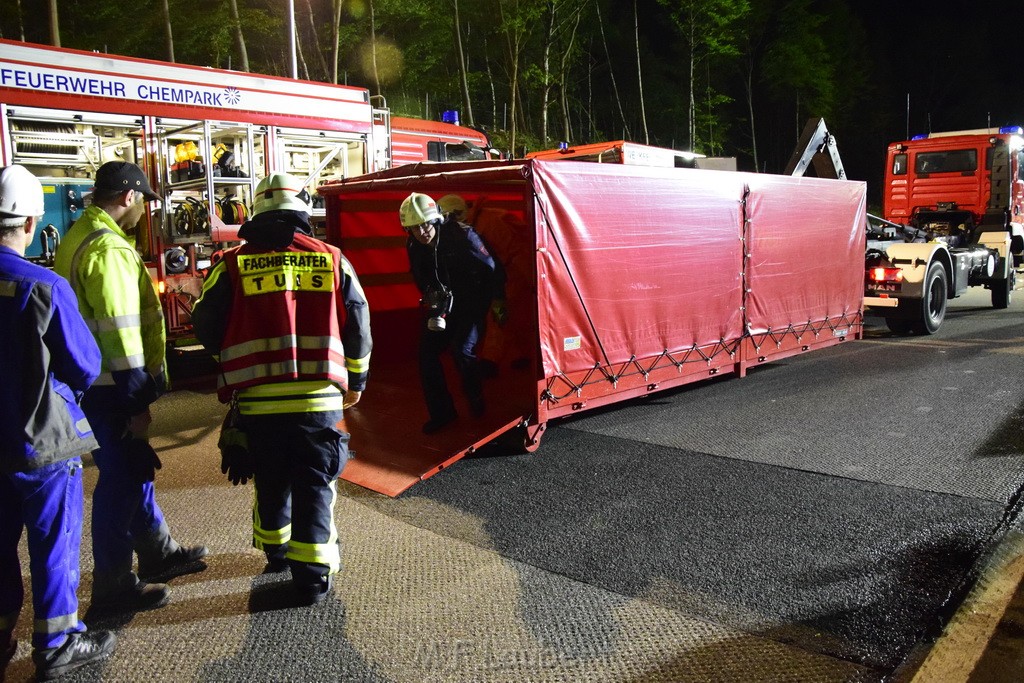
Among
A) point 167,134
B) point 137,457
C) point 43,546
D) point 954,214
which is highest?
point 167,134

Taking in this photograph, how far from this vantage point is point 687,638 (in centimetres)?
332

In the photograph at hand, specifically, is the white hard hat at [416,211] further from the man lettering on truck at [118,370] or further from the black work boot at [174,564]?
the black work boot at [174,564]

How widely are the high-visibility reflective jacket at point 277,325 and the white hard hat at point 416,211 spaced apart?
7.26ft

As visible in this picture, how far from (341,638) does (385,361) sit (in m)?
5.09

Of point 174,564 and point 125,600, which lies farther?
point 174,564

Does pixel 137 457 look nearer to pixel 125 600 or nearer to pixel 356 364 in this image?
pixel 125 600

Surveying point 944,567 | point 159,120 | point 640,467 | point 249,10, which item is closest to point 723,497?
point 640,467

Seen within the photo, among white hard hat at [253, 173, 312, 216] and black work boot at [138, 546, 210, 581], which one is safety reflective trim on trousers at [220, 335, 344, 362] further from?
black work boot at [138, 546, 210, 581]

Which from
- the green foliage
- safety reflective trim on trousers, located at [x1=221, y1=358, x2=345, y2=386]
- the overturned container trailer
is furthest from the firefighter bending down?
the green foliage

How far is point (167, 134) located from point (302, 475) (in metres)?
6.72

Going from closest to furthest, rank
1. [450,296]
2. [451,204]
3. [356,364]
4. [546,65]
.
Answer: [356,364]
[450,296]
[451,204]
[546,65]

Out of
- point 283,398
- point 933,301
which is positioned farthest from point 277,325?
point 933,301

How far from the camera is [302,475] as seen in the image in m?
A: 3.61

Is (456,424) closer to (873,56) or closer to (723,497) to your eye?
(723,497)
